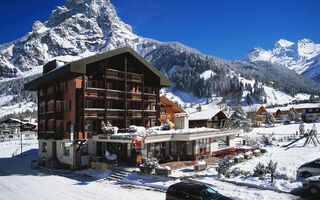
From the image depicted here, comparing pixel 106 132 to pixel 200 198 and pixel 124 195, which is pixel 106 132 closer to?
pixel 124 195

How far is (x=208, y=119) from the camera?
58125mm

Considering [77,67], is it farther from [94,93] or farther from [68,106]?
[68,106]

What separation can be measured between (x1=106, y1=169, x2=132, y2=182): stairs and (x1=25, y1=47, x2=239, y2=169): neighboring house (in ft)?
7.33

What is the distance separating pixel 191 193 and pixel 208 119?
1788 inches

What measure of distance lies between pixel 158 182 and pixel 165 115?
31010mm

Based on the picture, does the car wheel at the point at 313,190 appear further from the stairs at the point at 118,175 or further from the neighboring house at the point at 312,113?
the neighboring house at the point at 312,113

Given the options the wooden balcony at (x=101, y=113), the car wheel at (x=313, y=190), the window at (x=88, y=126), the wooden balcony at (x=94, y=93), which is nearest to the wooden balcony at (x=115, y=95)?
the wooden balcony at (x=94, y=93)

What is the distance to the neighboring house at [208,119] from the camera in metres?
59.4

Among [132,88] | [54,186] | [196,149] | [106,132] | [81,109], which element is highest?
[132,88]

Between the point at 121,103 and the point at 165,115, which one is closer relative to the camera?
the point at 121,103

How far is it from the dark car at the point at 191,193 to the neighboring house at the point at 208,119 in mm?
44499

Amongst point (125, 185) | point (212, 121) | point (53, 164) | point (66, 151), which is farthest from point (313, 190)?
point (212, 121)

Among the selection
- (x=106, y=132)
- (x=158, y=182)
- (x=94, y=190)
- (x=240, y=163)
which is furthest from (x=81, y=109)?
(x=240, y=163)

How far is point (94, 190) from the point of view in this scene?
2041 cm
